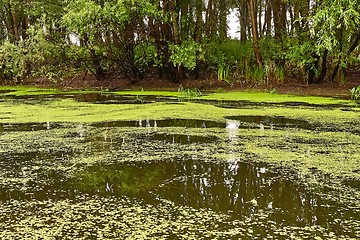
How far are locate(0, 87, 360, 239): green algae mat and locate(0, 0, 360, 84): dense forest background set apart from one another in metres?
4.77

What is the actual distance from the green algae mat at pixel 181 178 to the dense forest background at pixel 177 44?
4.77m

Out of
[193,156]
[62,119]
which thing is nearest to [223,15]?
[62,119]

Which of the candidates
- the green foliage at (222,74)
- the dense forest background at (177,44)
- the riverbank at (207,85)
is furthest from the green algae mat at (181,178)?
the green foliage at (222,74)

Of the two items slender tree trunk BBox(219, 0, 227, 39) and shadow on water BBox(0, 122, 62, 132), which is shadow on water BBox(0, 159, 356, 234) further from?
slender tree trunk BBox(219, 0, 227, 39)

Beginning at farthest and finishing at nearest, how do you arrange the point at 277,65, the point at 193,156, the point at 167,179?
the point at 277,65, the point at 193,156, the point at 167,179

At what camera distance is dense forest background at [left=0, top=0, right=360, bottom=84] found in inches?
384

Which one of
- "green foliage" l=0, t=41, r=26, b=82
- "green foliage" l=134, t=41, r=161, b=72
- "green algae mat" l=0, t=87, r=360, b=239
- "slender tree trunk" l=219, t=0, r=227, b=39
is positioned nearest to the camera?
"green algae mat" l=0, t=87, r=360, b=239

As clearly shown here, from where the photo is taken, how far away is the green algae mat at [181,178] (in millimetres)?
1996

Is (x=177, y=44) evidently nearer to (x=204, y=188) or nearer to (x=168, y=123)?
(x=168, y=123)

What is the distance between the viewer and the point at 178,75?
1123cm

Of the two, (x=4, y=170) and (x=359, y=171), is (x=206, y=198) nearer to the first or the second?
(x=359, y=171)

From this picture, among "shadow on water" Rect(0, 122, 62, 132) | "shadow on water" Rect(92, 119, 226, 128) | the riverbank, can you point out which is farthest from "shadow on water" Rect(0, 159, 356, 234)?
the riverbank

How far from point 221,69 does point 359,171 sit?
8.13m

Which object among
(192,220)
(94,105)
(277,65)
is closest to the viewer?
(192,220)
